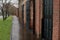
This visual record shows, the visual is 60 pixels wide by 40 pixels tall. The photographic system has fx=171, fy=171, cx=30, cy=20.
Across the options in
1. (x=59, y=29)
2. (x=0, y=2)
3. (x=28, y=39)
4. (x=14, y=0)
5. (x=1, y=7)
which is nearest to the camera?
(x=59, y=29)

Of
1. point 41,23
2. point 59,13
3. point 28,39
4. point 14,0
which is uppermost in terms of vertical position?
point 14,0

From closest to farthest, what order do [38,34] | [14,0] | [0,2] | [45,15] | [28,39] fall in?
[45,15]
[28,39]
[38,34]
[0,2]
[14,0]

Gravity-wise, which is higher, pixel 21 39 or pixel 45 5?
pixel 45 5

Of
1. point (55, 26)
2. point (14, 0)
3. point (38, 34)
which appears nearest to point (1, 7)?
point (14, 0)

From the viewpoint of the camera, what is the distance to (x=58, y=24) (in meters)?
5.24

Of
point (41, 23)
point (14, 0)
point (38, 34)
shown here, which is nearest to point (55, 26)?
point (41, 23)

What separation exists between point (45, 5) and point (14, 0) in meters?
32.2

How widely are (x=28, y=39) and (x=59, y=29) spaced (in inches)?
147

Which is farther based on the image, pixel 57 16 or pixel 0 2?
pixel 0 2

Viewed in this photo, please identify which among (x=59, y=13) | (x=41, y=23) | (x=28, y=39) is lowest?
(x=28, y=39)

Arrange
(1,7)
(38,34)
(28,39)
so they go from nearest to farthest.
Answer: (28,39)
(38,34)
(1,7)

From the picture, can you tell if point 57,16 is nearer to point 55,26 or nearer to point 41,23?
point 55,26

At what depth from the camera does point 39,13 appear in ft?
30.2

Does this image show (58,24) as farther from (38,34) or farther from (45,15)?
(38,34)
